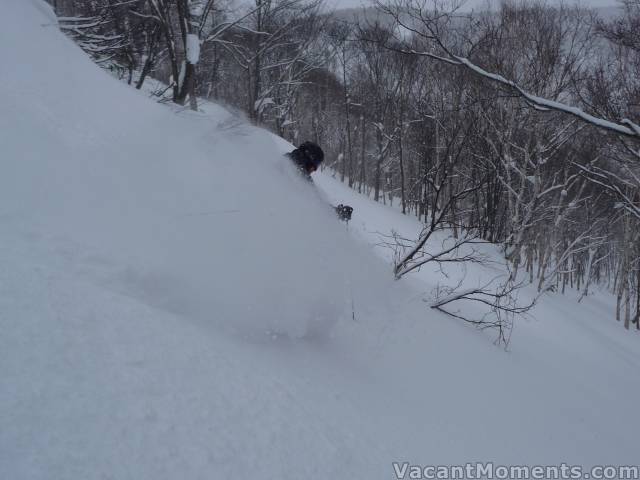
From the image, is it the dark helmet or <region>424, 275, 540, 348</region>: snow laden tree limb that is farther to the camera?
the dark helmet

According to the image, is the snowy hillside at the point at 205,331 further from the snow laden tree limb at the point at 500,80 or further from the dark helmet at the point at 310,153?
the snow laden tree limb at the point at 500,80

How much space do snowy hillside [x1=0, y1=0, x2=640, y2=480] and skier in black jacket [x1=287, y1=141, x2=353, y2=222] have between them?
332 mm

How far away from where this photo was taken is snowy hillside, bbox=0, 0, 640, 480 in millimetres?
1509

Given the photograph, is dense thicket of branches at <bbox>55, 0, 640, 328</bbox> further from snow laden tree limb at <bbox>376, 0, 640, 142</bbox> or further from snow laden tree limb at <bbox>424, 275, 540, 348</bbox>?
snow laden tree limb at <bbox>424, 275, 540, 348</bbox>

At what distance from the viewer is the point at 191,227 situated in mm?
3273

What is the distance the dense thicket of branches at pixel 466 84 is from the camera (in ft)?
20.9

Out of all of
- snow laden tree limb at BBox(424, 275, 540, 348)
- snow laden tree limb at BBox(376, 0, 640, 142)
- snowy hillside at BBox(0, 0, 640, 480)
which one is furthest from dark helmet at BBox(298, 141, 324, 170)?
snow laden tree limb at BBox(424, 275, 540, 348)

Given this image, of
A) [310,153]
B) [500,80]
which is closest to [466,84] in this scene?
[310,153]

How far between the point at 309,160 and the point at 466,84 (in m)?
12.7

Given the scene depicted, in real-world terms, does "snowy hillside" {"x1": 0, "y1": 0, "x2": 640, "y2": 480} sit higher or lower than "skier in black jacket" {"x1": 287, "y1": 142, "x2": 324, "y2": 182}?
lower

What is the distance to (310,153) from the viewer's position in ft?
16.9

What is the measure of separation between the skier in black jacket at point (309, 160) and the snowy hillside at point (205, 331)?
0.33 metres

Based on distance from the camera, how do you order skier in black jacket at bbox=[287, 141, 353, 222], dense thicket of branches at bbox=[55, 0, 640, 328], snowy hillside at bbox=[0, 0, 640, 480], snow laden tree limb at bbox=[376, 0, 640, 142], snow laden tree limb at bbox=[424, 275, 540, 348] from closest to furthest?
snowy hillside at bbox=[0, 0, 640, 480]
snow laden tree limb at bbox=[376, 0, 640, 142]
snow laden tree limb at bbox=[424, 275, 540, 348]
skier in black jacket at bbox=[287, 141, 353, 222]
dense thicket of branches at bbox=[55, 0, 640, 328]

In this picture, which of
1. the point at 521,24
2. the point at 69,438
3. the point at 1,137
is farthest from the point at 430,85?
the point at 69,438
